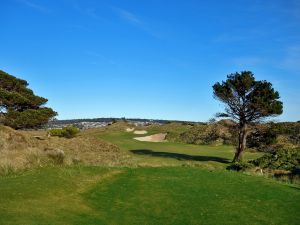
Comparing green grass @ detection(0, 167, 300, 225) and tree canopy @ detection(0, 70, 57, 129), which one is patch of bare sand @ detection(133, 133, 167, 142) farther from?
green grass @ detection(0, 167, 300, 225)

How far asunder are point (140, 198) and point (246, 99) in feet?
96.8

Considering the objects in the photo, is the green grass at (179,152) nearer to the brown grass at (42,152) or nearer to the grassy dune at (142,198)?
the brown grass at (42,152)

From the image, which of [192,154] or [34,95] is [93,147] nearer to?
[192,154]

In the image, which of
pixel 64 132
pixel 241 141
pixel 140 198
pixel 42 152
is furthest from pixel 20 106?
pixel 140 198

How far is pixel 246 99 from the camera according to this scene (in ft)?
143

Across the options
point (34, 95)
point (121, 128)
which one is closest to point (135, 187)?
point (34, 95)

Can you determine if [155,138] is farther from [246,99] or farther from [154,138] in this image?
[246,99]

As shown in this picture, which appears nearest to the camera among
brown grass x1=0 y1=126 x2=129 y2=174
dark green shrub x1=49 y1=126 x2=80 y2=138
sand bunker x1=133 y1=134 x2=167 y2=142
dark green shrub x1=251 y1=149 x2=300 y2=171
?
brown grass x1=0 y1=126 x2=129 y2=174

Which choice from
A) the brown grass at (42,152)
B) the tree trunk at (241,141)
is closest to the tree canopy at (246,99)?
the tree trunk at (241,141)

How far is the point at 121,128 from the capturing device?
268ft

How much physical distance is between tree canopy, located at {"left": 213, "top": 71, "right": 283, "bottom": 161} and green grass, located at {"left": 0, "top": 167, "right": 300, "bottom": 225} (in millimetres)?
22659

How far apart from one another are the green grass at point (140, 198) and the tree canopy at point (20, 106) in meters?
35.1

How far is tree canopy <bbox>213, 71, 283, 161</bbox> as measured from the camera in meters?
42.4

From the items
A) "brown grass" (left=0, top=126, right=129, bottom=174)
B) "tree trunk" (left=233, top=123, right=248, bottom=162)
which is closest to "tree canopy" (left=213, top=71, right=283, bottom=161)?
"tree trunk" (left=233, top=123, right=248, bottom=162)
